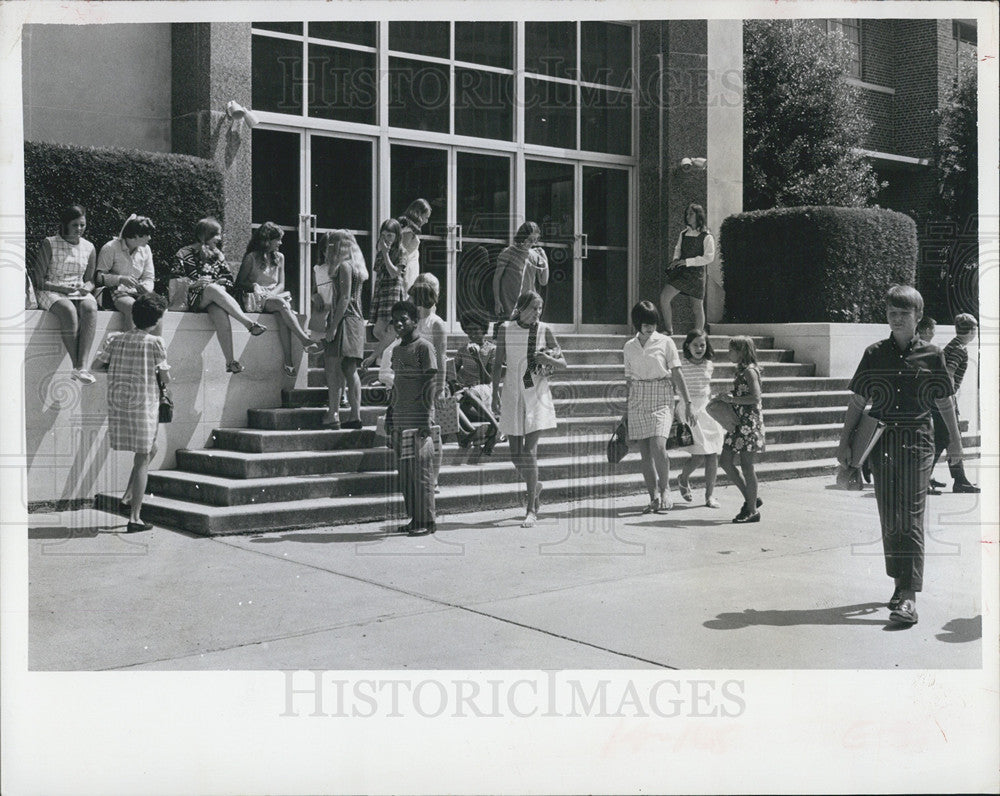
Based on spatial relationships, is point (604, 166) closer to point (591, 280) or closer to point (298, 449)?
point (591, 280)

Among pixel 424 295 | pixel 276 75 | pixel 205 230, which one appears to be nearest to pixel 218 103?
pixel 276 75

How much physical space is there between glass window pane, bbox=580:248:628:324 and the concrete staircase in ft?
12.6

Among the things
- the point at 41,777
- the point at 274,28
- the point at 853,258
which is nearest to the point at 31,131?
the point at 274,28

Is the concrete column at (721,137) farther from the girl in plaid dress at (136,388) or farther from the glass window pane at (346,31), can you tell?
the girl in plaid dress at (136,388)

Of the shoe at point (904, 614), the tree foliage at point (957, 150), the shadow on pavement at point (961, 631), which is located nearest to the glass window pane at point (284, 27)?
the shoe at point (904, 614)

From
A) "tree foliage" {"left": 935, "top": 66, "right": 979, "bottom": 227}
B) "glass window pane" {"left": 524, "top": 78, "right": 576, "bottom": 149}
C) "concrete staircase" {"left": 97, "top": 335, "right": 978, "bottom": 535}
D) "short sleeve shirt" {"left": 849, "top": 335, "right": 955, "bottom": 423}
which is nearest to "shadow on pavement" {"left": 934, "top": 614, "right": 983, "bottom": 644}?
"short sleeve shirt" {"left": 849, "top": 335, "right": 955, "bottom": 423}

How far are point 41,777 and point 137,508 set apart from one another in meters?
4.05

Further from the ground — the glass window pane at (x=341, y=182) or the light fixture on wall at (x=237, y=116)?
the light fixture on wall at (x=237, y=116)

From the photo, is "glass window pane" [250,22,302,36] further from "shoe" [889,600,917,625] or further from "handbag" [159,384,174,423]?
"shoe" [889,600,917,625]

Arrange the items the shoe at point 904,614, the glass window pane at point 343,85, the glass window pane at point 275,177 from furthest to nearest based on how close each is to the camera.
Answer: the glass window pane at point 343,85 → the glass window pane at point 275,177 → the shoe at point 904,614

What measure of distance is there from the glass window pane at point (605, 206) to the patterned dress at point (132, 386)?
888 cm

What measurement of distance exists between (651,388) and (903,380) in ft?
11.7

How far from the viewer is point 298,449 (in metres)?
9.17

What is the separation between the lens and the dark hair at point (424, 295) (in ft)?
27.9
